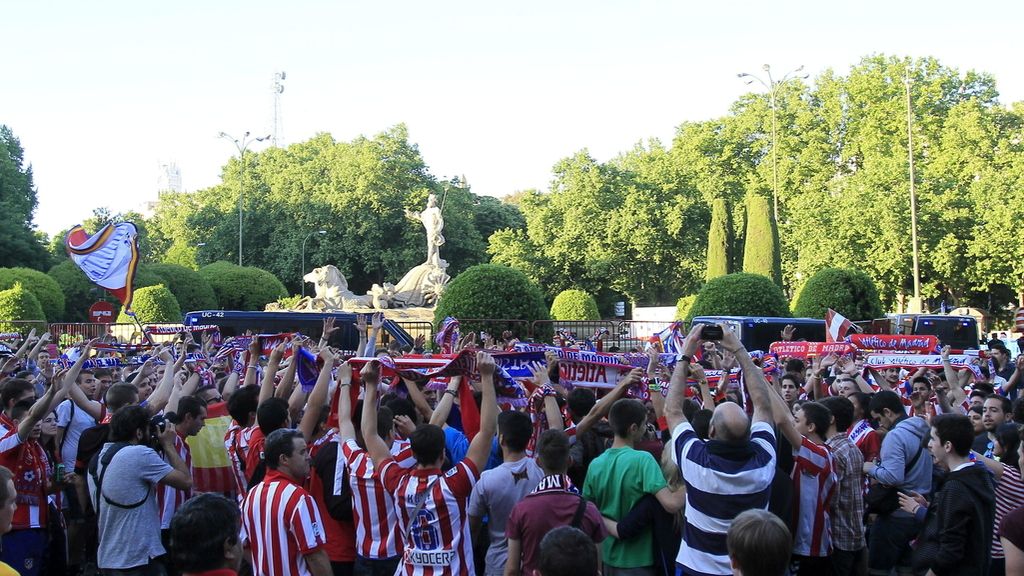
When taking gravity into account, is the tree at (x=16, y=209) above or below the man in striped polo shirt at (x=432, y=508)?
above

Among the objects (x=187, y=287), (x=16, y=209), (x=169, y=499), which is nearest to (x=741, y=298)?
(x=169, y=499)

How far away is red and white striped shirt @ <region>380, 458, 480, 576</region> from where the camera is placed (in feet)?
16.1

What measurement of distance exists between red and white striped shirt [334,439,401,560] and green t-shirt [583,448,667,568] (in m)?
1.05

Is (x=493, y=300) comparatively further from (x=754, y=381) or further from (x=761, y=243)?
(x=754, y=381)

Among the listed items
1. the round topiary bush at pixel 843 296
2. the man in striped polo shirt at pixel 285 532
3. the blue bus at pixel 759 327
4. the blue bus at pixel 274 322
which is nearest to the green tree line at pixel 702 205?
the round topiary bush at pixel 843 296

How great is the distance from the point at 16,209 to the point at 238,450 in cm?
4877

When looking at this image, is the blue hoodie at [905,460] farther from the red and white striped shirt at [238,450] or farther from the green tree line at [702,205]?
the green tree line at [702,205]

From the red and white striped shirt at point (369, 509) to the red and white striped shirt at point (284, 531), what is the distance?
50 cm

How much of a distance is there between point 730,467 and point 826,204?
131 ft

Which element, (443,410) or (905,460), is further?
(905,460)

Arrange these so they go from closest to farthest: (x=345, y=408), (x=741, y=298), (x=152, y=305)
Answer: (x=345, y=408) → (x=741, y=298) → (x=152, y=305)

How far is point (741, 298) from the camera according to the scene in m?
29.2

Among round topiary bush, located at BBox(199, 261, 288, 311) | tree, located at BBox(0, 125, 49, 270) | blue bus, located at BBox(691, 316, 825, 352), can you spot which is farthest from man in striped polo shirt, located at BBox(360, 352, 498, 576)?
tree, located at BBox(0, 125, 49, 270)

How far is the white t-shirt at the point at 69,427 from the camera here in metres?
7.37
